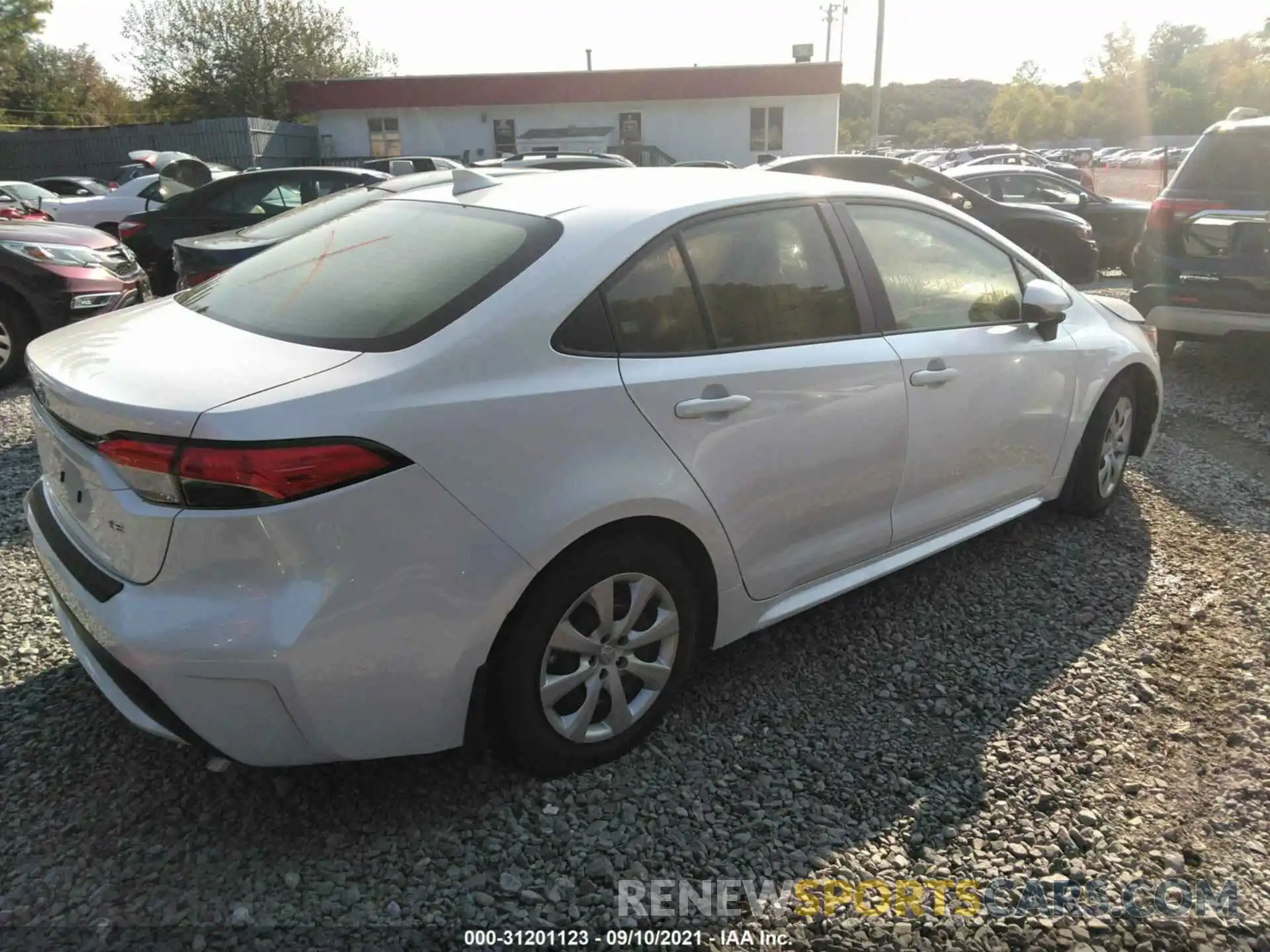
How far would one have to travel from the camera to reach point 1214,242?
6781 mm

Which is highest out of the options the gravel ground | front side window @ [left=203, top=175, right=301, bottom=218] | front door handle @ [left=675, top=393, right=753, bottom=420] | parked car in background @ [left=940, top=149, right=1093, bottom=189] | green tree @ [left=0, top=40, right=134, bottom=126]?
A: green tree @ [left=0, top=40, right=134, bottom=126]

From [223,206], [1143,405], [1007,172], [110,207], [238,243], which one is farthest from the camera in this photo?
[110,207]

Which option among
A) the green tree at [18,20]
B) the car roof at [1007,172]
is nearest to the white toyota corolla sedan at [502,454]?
the car roof at [1007,172]

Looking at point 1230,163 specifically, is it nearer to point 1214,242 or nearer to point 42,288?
point 1214,242

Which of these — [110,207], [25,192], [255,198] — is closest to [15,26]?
[25,192]

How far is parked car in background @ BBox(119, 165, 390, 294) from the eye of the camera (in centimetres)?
932

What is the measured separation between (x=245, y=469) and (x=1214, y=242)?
22.9 feet

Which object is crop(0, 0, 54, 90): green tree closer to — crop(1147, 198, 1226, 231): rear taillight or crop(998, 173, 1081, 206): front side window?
crop(998, 173, 1081, 206): front side window

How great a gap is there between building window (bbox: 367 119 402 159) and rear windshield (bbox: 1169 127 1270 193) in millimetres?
32576

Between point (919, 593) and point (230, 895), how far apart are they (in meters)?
2.66

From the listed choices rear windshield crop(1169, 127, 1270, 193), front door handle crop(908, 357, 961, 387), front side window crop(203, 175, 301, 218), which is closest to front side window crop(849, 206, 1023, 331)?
front door handle crop(908, 357, 961, 387)

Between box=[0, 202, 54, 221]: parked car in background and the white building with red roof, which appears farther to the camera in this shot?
the white building with red roof

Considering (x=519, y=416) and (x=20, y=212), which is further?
(x=20, y=212)

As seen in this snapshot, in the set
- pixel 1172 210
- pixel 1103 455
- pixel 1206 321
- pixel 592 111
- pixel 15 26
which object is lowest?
pixel 1103 455
